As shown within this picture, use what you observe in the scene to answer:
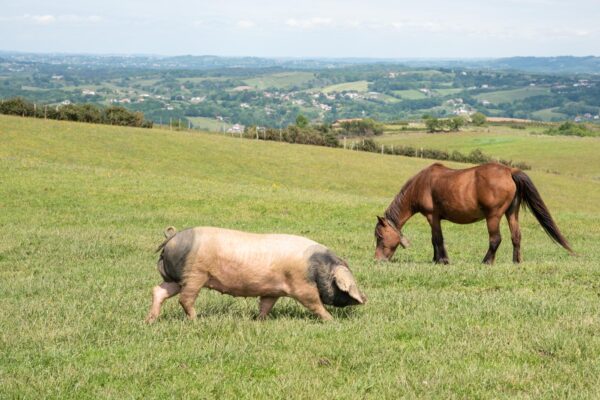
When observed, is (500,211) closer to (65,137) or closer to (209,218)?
(209,218)

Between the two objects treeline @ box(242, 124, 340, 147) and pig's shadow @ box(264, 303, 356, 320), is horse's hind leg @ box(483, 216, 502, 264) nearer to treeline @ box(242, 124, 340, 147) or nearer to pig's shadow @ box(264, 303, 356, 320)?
pig's shadow @ box(264, 303, 356, 320)

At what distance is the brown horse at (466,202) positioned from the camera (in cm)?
1708

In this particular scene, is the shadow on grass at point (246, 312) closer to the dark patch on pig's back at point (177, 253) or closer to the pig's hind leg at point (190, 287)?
the pig's hind leg at point (190, 287)

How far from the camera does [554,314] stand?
10047 mm

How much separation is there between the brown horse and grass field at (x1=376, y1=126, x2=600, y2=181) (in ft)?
230

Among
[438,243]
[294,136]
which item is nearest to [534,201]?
[438,243]

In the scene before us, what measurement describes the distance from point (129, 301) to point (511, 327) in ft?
20.4

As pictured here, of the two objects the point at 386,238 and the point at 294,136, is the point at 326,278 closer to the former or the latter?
the point at 386,238

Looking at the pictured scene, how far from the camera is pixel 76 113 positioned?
246ft

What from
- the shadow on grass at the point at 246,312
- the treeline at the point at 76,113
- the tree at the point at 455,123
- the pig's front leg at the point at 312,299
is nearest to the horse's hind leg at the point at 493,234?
the shadow on grass at the point at 246,312

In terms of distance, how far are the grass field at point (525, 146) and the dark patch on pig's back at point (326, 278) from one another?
79.1m

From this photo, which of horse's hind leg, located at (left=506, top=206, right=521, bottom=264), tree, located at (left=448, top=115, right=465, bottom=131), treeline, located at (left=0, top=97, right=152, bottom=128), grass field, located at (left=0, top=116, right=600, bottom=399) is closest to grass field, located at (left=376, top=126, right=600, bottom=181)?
tree, located at (left=448, top=115, right=465, bottom=131)

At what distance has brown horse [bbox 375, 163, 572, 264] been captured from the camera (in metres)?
17.1

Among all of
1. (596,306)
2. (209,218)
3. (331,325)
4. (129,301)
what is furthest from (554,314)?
(209,218)
